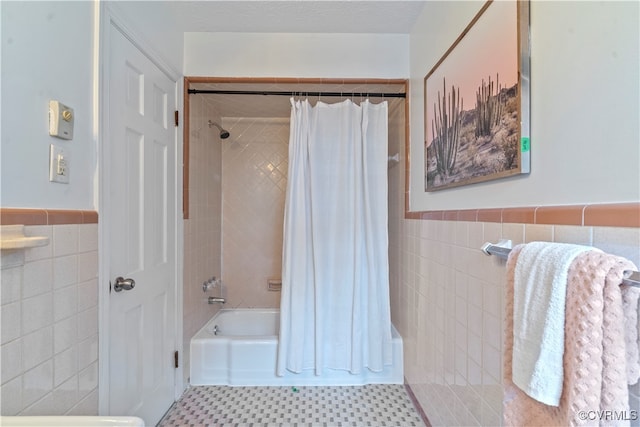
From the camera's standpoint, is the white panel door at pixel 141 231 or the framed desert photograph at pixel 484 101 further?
the white panel door at pixel 141 231

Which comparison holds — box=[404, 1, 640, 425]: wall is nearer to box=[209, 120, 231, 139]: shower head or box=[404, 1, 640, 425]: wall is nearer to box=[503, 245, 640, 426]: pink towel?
box=[503, 245, 640, 426]: pink towel

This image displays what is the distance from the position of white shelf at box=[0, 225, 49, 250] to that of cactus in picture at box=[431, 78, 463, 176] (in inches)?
58.6

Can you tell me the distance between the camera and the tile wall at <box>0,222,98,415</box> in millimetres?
858

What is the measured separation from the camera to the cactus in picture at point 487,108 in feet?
3.47

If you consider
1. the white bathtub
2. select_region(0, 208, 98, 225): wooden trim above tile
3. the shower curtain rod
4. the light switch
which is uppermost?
the shower curtain rod

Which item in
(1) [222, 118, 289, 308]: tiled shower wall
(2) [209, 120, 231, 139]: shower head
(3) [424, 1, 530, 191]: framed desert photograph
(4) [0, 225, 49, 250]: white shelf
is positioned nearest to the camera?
(4) [0, 225, 49, 250]: white shelf

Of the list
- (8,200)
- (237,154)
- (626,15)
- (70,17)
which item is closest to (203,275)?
(237,154)

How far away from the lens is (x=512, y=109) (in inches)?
38.7

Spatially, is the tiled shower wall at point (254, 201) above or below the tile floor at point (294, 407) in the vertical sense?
above

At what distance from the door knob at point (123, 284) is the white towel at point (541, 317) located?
1.46 meters

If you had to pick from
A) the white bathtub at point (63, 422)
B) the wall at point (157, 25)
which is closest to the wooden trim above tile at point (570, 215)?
the white bathtub at point (63, 422)

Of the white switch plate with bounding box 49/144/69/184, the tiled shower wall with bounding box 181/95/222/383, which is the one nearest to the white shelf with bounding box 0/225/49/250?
the white switch plate with bounding box 49/144/69/184
